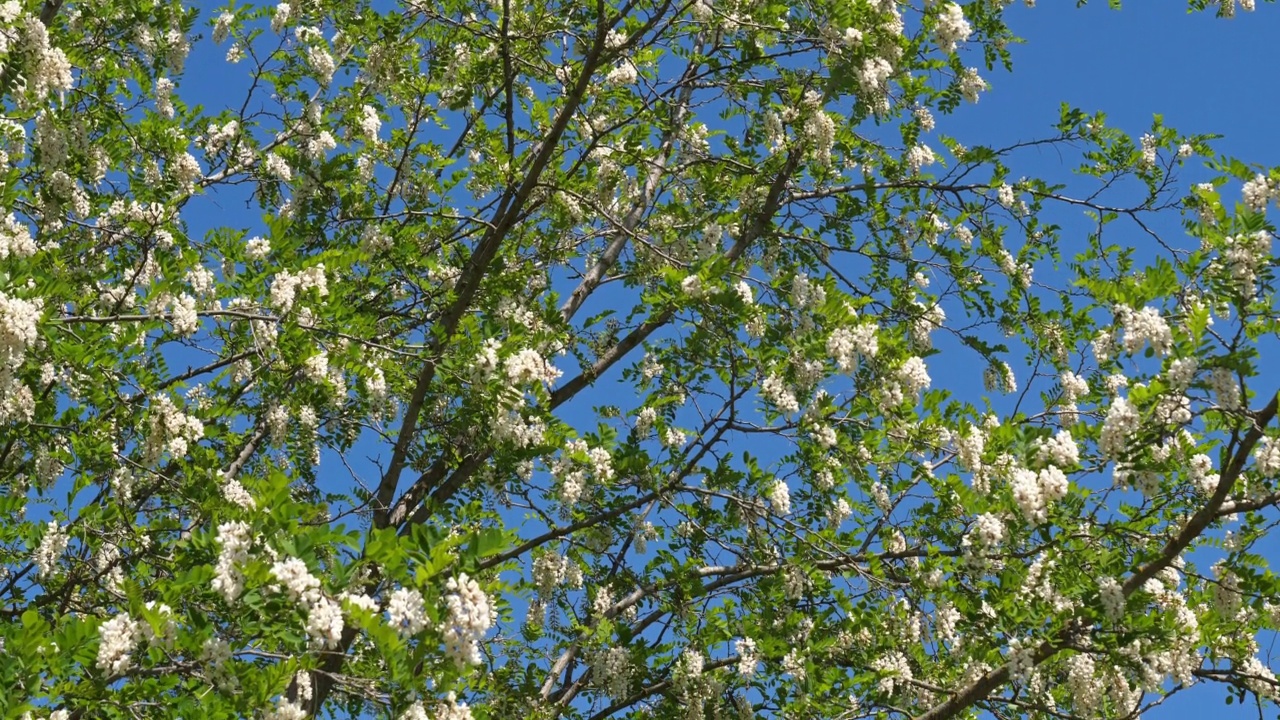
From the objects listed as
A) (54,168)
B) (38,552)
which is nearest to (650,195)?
(54,168)

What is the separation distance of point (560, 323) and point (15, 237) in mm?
3534

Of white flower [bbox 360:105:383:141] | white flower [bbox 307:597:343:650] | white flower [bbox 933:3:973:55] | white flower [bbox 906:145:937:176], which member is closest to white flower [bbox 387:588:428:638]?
white flower [bbox 307:597:343:650]

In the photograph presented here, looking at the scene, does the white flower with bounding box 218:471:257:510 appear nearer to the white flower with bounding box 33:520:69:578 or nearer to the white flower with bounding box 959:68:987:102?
the white flower with bounding box 33:520:69:578

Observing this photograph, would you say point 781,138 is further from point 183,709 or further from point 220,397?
point 183,709

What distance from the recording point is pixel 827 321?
7555mm

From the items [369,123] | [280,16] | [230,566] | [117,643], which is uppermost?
[280,16]

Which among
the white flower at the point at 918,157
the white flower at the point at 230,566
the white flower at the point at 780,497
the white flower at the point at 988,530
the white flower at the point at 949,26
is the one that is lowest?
the white flower at the point at 230,566

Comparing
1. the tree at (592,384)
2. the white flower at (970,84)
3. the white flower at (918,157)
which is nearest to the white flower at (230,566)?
the tree at (592,384)

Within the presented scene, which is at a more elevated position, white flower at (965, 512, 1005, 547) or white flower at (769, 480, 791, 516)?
white flower at (769, 480, 791, 516)

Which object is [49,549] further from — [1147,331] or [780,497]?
[1147,331]

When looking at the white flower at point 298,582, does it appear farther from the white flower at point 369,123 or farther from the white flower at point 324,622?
the white flower at point 369,123

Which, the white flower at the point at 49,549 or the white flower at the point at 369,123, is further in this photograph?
the white flower at the point at 369,123

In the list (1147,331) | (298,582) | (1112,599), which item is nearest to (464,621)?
(298,582)

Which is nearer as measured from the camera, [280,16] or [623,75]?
[623,75]
